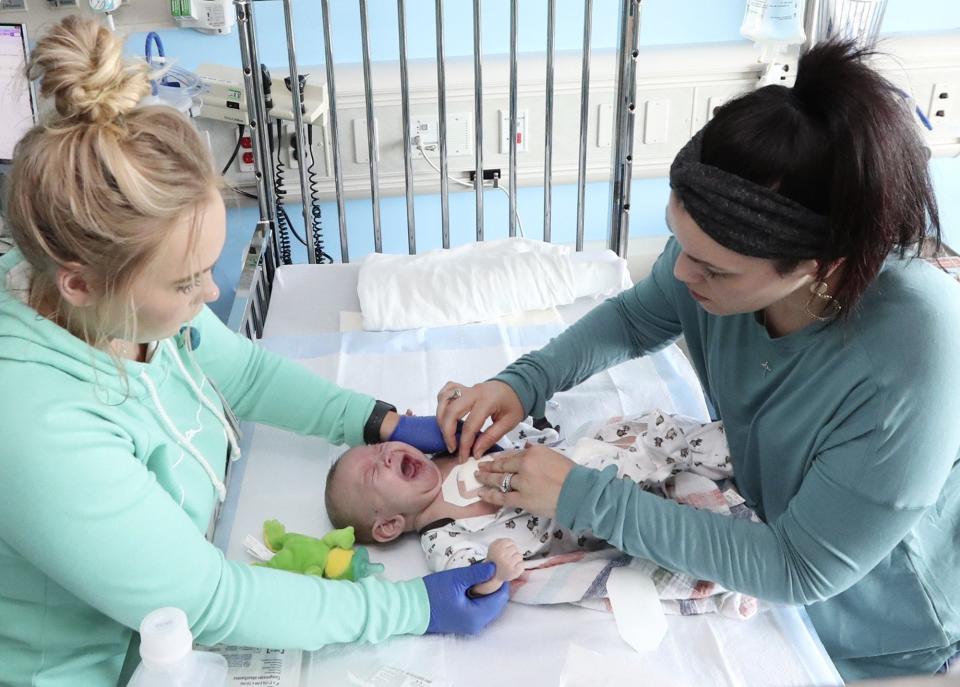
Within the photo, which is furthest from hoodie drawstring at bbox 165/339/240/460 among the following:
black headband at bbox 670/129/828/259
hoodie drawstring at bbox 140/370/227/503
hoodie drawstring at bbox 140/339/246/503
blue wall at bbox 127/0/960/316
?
blue wall at bbox 127/0/960/316

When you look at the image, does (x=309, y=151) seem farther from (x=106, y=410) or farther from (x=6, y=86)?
(x=106, y=410)

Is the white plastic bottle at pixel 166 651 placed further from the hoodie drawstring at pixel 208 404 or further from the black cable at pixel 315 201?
the black cable at pixel 315 201

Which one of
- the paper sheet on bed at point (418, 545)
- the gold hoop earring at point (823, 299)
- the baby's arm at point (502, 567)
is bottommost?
the paper sheet on bed at point (418, 545)

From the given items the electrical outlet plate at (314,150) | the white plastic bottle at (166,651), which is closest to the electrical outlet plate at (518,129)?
the electrical outlet plate at (314,150)

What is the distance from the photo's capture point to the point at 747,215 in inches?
42.3

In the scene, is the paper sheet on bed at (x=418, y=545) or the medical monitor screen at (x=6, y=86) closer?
the paper sheet on bed at (x=418, y=545)

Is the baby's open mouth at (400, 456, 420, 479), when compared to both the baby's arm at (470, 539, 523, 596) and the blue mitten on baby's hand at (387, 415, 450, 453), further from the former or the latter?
the baby's arm at (470, 539, 523, 596)

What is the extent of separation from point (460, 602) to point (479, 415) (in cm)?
39

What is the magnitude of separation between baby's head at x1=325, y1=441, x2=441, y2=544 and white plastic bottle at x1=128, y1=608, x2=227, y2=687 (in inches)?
19.8

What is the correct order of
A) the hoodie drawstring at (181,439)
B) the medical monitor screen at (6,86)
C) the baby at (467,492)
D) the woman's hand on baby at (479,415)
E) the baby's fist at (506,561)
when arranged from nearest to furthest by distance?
1. the hoodie drawstring at (181,439)
2. the baby's fist at (506,561)
3. the baby at (467,492)
4. the woman's hand on baby at (479,415)
5. the medical monitor screen at (6,86)

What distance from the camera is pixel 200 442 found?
1.38m

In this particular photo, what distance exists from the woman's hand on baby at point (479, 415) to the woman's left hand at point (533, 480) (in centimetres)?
17

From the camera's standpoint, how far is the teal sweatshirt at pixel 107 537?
3.26ft

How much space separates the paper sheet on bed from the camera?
1.24 metres
